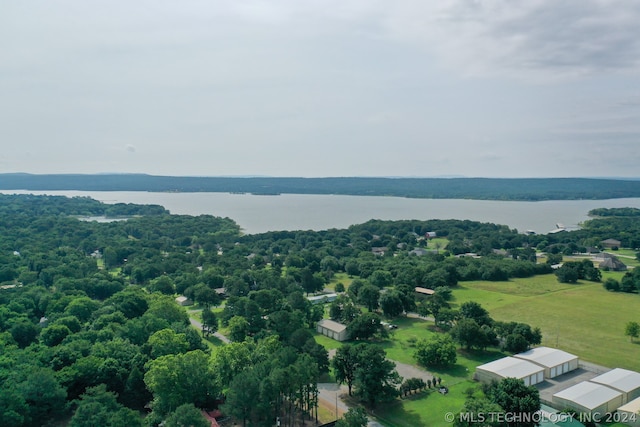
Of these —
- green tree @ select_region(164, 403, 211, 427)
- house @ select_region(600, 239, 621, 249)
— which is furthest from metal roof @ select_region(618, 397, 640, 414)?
house @ select_region(600, 239, 621, 249)

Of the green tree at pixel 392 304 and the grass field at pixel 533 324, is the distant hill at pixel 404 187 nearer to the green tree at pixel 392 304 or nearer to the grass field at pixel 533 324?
the grass field at pixel 533 324

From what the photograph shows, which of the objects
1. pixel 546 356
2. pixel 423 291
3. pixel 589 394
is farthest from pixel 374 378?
pixel 423 291

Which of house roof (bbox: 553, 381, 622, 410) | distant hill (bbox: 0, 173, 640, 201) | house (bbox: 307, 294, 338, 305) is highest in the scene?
distant hill (bbox: 0, 173, 640, 201)

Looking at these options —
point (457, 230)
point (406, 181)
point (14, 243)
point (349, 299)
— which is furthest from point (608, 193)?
point (14, 243)

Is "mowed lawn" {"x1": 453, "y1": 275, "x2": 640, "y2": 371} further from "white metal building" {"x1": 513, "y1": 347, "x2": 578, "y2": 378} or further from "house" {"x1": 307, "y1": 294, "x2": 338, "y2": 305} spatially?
"house" {"x1": 307, "y1": 294, "x2": 338, "y2": 305}

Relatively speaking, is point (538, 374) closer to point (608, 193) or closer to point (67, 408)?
point (67, 408)

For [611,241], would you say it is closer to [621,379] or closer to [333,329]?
[621,379]
